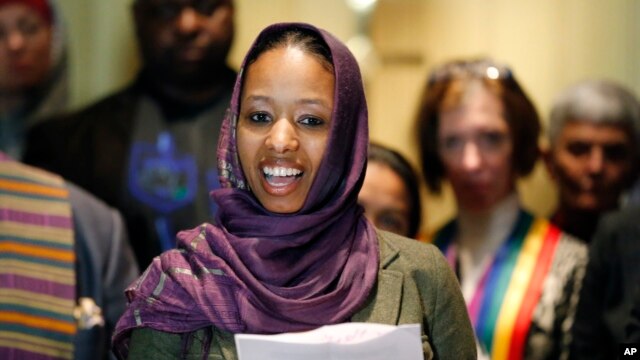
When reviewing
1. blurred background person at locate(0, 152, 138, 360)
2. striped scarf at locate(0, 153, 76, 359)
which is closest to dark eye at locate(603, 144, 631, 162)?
blurred background person at locate(0, 152, 138, 360)

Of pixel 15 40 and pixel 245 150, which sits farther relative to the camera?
pixel 15 40

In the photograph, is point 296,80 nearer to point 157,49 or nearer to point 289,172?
point 289,172

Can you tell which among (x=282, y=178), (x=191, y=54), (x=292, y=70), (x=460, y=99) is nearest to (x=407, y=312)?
(x=282, y=178)

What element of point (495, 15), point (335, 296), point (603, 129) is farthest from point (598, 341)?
point (495, 15)

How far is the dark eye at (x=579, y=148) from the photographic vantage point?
278 centimetres

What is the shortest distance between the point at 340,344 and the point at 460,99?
1.34 m

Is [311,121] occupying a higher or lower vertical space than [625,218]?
higher

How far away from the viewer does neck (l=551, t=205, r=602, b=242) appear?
2789 millimetres

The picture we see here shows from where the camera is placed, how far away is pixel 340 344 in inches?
55.1

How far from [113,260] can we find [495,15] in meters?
1.54

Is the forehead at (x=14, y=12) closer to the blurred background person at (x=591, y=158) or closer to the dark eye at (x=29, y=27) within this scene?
the dark eye at (x=29, y=27)

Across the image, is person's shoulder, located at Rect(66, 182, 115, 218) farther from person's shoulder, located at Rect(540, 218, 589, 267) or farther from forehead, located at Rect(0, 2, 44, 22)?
person's shoulder, located at Rect(540, 218, 589, 267)

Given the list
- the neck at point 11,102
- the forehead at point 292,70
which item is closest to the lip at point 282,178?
the forehead at point 292,70

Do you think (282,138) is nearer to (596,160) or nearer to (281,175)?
(281,175)
